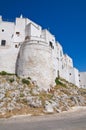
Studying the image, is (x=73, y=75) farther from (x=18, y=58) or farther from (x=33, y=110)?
(x=33, y=110)

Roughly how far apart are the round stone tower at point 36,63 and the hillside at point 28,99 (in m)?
1.58

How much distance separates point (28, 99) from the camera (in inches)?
1113

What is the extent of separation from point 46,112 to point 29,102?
3.53 metres

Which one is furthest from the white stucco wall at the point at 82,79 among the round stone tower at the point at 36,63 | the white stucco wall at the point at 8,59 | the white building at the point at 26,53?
the white stucco wall at the point at 8,59

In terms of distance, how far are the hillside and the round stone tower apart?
158 centimetres

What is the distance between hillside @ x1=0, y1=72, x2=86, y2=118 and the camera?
2590cm

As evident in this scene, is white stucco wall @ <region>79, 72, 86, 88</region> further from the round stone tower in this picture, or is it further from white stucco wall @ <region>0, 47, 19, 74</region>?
white stucco wall @ <region>0, 47, 19, 74</region>

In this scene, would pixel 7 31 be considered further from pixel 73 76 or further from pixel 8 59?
pixel 73 76

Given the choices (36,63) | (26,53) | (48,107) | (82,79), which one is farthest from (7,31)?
(82,79)

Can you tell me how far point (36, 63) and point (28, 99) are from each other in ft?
35.0

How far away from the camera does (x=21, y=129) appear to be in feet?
47.6

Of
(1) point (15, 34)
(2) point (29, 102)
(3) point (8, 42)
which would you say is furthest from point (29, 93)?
(1) point (15, 34)

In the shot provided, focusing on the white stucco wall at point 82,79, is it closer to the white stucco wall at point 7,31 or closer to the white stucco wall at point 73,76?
the white stucco wall at point 73,76

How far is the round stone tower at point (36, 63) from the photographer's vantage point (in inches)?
1405
